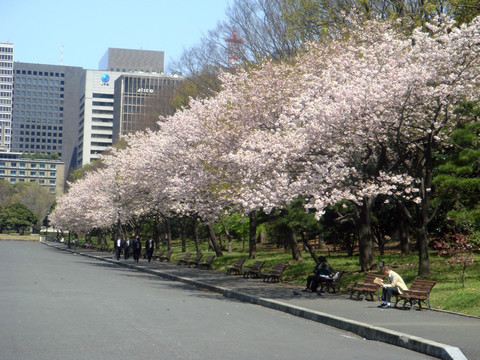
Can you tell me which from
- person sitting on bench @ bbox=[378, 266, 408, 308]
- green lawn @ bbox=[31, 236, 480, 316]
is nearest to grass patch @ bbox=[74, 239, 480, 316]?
green lawn @ bbox=[31, 236, 480, 316]

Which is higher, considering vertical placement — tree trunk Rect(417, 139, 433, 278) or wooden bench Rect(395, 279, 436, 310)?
tree trunk Rect(417, 139, 433, 278)

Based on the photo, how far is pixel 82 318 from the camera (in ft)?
45.7

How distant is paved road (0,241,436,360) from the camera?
1009 cm

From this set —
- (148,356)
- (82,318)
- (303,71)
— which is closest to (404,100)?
(303,71)

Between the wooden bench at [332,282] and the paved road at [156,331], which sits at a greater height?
the wooden bench at [332,282]

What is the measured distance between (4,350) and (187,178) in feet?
77.3

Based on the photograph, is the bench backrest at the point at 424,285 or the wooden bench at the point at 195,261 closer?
the bench backrest at the point at 424,285

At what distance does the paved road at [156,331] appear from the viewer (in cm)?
1009

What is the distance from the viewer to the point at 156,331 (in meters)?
12.4

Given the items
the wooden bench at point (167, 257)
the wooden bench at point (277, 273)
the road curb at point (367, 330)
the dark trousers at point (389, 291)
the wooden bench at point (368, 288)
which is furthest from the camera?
the wooden bench at point (167, 257)

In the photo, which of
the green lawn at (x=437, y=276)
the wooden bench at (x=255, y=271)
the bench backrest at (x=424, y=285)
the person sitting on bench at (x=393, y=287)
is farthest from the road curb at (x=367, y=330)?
the wooden bench at (x=255, y=271)

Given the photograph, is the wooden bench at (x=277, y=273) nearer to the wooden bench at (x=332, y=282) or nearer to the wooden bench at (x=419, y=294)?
the wooden bench at (x=332, y=282)

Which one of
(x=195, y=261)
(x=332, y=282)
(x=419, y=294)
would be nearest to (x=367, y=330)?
(x=419, y=294)

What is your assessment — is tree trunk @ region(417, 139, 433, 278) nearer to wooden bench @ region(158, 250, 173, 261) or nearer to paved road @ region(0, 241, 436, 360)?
paved road @ region(0, 241, 436, 360)
